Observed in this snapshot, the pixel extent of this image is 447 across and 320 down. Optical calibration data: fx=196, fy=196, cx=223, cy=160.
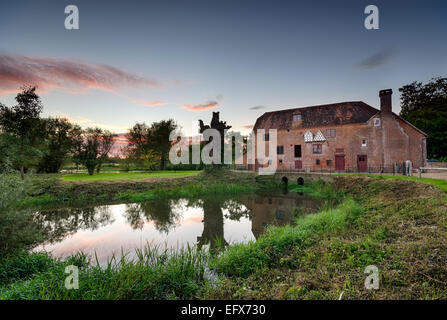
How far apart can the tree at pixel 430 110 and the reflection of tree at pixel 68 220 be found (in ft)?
146

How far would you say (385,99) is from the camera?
23375 mm

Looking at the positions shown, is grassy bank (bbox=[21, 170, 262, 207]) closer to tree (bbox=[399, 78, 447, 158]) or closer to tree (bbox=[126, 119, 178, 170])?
tree (bbox=[126, 119, 178, 170])

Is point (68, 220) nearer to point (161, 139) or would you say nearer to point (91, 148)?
point (91, 148)

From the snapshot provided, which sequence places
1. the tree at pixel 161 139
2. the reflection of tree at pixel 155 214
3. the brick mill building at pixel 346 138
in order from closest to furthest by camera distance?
the reflection of tree at pixel 155 214, the brick mill building at pixel 346 138, the tree at pixel 161 139

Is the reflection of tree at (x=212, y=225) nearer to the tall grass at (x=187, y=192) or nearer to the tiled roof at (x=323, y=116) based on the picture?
the tall grass at (x=187, y=192)

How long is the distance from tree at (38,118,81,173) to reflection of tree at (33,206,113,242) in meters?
22.4

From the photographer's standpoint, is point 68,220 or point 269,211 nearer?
point 68,220

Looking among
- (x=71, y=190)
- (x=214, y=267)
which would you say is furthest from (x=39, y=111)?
(x=214, y=267)

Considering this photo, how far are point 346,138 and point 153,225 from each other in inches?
1028

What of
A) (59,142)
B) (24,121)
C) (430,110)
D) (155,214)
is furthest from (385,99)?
(59,142)

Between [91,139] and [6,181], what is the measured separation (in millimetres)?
32609

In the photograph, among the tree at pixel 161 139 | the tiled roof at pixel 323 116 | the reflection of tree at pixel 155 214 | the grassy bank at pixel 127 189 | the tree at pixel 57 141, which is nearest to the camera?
the reflection of tree at pixel 155 214

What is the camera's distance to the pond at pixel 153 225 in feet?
24.9

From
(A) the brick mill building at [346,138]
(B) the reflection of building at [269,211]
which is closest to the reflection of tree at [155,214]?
(B) the reflection of building at [269,211]
